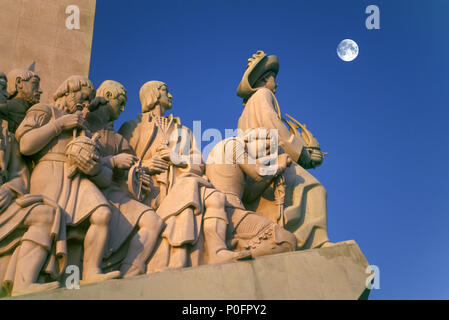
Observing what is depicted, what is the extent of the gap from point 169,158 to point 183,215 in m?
1.18

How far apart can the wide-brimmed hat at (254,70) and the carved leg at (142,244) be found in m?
3.58

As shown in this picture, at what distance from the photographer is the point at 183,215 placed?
8.52 metres

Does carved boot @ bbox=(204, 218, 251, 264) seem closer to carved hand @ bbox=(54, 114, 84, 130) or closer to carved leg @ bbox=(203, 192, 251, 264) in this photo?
carved leg @ bbox=(203, 192, 251, 264)

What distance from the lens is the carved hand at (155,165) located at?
922cm

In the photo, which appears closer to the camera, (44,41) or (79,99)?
(79,99)

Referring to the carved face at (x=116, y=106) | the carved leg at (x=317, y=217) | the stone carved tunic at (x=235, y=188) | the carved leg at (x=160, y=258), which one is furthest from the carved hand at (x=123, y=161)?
the carved leg at (x=317, y=217)

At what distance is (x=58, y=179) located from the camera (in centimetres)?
807

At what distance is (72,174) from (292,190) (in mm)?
3378

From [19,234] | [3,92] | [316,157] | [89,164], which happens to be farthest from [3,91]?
[316,157]

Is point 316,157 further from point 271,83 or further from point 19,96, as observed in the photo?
point 19,96

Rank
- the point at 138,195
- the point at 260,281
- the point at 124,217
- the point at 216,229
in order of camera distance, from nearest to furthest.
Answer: the point at 260,281 < the point at 124,217 < the point at 216,229 < the point at 138,195

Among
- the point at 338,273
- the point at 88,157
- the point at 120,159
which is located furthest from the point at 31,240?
the point at 338,273

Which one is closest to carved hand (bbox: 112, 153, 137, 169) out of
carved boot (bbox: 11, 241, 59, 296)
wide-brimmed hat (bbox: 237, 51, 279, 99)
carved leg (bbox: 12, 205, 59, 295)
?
carved leg (bbox: 12, 205, 59, 295)

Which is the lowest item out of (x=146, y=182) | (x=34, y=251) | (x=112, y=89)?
(x=34, y=251)
